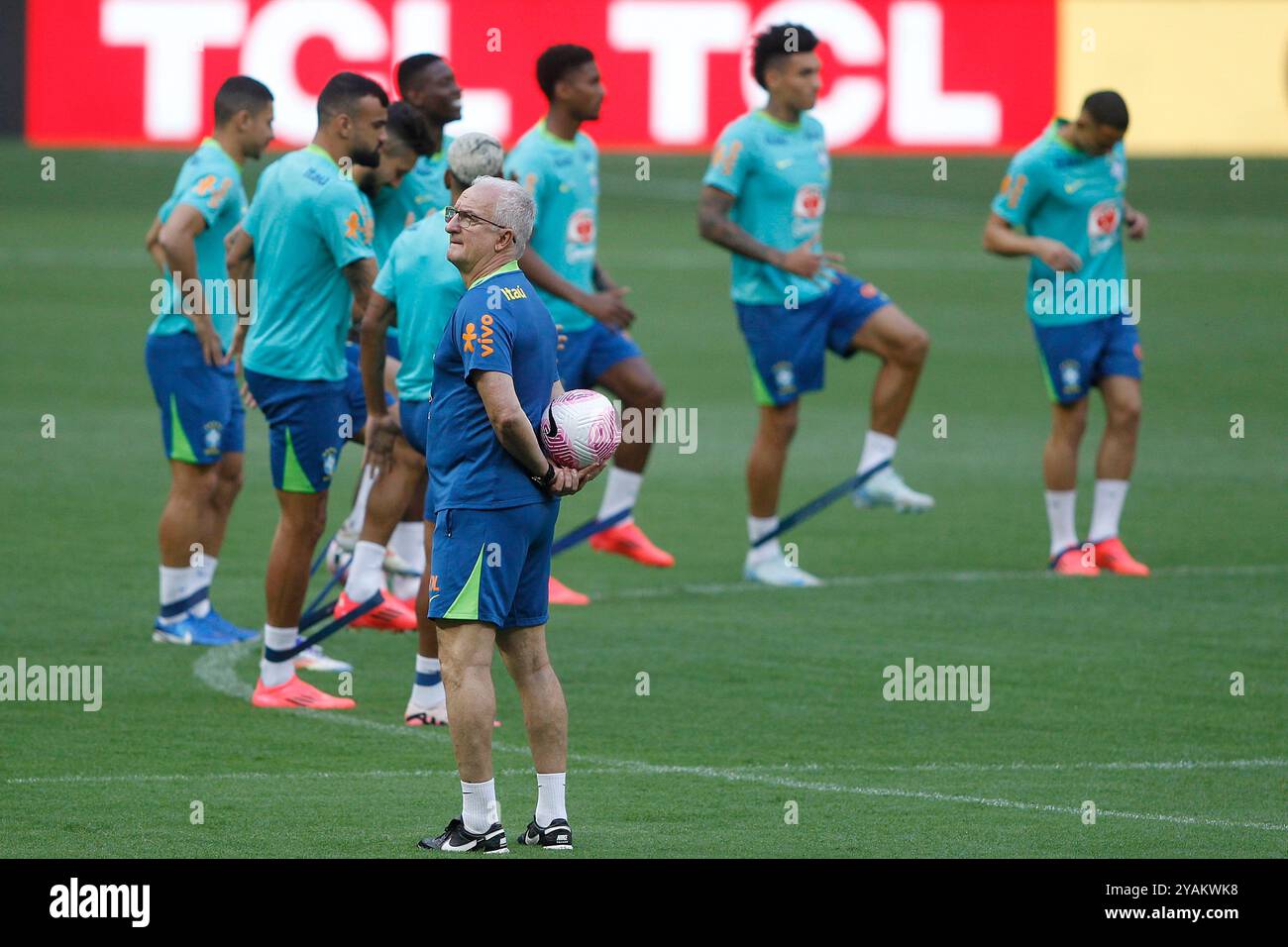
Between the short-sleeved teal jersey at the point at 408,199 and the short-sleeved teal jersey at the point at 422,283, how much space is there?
2044 mm

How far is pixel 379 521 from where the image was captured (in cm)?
1079

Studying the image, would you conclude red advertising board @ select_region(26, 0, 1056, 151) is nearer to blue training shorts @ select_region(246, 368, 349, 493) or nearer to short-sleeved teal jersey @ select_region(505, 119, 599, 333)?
short-sleeved teal jersey @ select_region(505, 119, 599, 333)

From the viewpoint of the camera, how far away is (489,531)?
725 cm

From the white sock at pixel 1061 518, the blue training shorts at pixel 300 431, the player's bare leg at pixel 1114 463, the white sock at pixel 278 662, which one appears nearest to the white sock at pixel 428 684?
the white sock at pixel 278 662

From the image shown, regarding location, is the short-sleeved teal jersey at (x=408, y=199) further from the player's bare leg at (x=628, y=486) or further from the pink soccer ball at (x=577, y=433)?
the pink soccer ball at (x=577, y=433)

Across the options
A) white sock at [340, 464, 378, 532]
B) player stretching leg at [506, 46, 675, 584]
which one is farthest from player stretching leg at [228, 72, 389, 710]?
player stretching leg at [506, 46, 675, 584]

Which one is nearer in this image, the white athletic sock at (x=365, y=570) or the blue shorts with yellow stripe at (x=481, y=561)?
the blue shorts with yellow stripe at (x=481, y=561)

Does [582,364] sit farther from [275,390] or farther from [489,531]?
[489,531]

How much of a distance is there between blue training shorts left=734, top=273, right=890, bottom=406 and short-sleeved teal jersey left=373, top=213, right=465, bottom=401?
387 centimetres

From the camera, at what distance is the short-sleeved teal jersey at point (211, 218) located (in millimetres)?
10648

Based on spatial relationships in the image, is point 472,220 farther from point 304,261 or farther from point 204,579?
point 204,579

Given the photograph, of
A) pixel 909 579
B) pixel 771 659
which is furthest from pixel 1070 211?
pixel 771 659

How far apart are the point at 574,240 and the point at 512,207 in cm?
519

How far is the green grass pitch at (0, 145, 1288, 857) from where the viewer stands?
25.8ft
